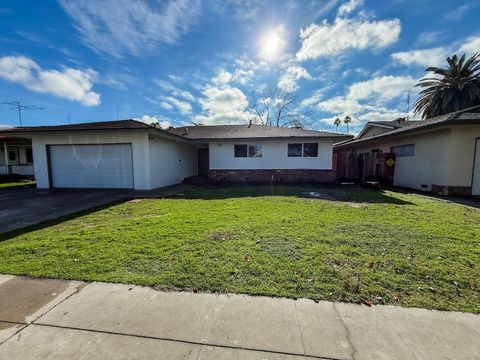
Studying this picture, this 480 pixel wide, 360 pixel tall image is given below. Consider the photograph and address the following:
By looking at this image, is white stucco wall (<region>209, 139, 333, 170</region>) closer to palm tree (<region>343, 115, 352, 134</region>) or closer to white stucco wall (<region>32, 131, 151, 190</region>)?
white stucco wall (<region>32, 131, 151, 190</region>)

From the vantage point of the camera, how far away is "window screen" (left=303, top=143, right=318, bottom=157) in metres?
14.0

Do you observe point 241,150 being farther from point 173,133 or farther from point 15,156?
point 15,156

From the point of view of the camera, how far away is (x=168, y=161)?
1330 cm

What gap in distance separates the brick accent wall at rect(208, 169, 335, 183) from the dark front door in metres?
3.38

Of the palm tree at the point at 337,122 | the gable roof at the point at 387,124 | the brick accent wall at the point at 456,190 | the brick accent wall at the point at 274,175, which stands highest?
the palm tree at the point at 337,122

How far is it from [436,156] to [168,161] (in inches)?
542

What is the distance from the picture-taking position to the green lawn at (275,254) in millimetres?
2756

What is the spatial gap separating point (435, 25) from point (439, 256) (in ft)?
35.5

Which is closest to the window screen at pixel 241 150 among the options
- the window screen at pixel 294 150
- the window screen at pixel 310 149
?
the window screen at pixel 294 150

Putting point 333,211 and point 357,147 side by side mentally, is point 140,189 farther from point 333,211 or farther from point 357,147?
point 357,147

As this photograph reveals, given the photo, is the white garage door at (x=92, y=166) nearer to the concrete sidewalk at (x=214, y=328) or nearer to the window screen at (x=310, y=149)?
the concrete sidewalk at (x=214, y=328)

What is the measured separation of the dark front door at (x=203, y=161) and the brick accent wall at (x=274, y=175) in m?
3.38

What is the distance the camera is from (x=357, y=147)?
18641 mm

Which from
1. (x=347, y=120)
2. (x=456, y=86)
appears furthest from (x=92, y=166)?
(x=347, y=120)
